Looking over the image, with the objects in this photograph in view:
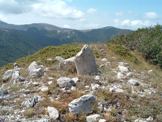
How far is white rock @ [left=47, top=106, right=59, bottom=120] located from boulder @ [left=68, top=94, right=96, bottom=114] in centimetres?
48

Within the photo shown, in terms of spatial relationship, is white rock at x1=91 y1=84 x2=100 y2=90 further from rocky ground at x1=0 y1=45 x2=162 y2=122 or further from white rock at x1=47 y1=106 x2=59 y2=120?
white rock at x1=47 y1=106 x2=59 y2=120

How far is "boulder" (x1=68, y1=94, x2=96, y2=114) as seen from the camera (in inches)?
504

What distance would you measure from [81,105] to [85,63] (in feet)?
22.6

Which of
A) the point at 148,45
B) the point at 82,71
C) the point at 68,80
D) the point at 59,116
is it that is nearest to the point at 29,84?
the point at 68,80

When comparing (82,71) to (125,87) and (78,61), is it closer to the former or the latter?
(78,61)

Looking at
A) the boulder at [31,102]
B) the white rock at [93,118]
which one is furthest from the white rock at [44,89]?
the white rock at [93,118]

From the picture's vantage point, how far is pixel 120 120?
1266 cm

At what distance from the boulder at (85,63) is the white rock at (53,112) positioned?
21.0 feet

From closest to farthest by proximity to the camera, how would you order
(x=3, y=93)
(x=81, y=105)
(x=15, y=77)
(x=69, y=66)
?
(x=81, y=105)
(x=3, y=93)
(x=15, y=77)
(x=69, y=66)

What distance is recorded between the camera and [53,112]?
12.7 metres

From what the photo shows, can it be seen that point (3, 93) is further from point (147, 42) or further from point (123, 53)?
point (147, 42)

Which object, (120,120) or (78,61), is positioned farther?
(78,61)

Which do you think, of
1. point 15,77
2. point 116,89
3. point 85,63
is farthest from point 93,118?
point 15,77

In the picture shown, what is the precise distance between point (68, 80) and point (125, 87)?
233cm
